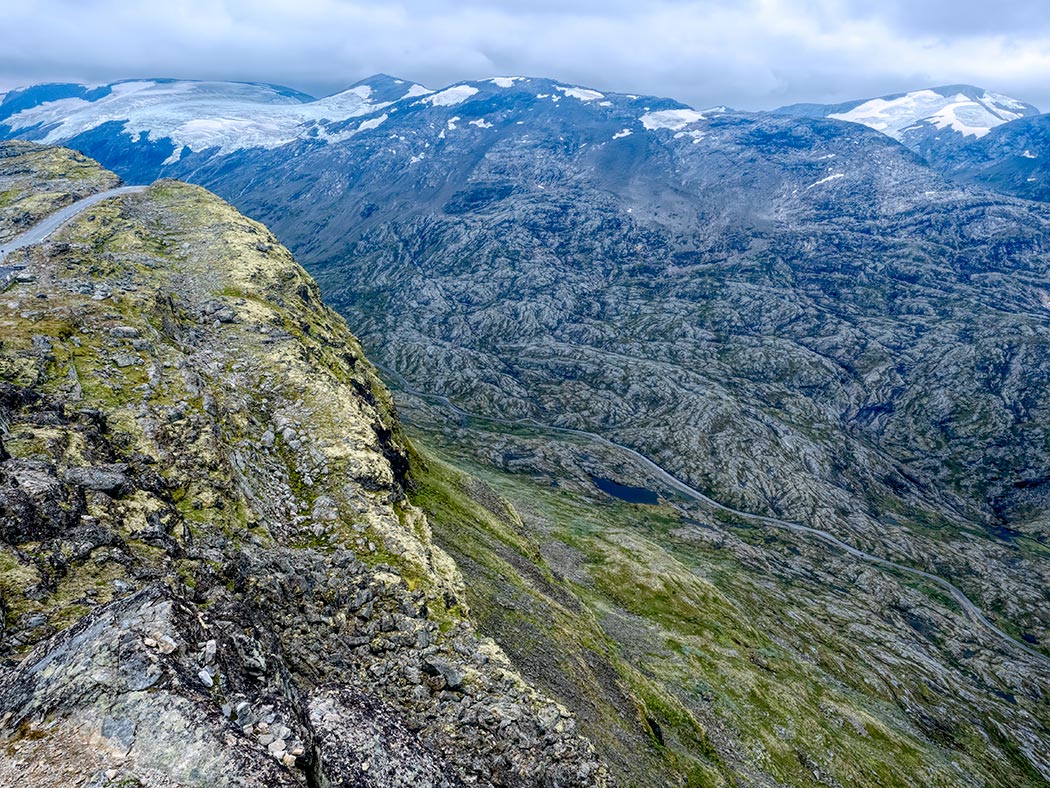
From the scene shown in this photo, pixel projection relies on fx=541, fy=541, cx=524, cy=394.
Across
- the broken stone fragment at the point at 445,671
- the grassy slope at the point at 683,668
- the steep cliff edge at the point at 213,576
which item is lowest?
the grassy slope at the point at 683,668

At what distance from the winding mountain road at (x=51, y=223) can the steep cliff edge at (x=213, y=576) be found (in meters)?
13.2

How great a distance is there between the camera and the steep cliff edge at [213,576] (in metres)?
17.4

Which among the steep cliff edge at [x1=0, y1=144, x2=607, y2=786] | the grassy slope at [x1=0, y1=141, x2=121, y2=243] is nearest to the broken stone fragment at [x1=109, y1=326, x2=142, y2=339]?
the steep cliff edge at [x1=0, y1=144, x2=607, y2=786]

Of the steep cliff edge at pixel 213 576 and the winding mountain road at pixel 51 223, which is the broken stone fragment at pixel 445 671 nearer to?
the steep cliff edge at pixel 213 576

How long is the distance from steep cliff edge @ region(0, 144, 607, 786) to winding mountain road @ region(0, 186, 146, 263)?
1316cm

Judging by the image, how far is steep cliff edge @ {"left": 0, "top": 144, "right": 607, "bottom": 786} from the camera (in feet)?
57.2

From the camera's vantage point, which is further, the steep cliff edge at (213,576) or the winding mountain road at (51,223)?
the winding mountain road at (51,223)

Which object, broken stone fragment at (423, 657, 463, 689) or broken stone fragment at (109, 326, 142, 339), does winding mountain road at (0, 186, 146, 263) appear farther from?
broken stone fragment at (423, 657, 463, 689)

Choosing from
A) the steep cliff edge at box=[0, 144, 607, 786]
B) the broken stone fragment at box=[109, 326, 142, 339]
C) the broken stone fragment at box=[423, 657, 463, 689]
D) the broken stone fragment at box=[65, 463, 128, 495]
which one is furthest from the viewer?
the broken stone fragment at box=[109, 326, 142, 339]

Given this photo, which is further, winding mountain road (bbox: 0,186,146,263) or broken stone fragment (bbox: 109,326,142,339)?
winding mountain road (bbox: 0,186,146,263)

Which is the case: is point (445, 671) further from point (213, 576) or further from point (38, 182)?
point (38, 182)

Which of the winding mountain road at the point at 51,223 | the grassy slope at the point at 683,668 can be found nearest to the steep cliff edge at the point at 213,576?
the winding mountain road at the point at 51,223

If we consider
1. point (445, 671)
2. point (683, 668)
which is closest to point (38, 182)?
point (445, 671)

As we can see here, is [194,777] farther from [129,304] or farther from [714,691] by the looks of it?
[714,691]
